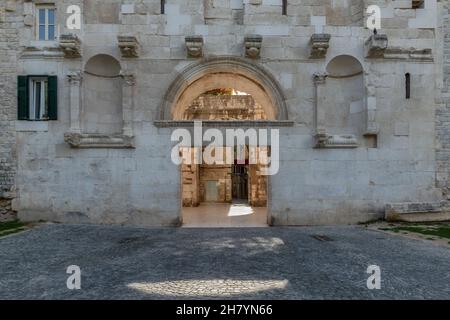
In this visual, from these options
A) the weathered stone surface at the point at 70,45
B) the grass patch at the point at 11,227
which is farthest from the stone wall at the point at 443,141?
the grass patch at the point at 11,227

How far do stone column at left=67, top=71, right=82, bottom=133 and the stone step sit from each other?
1106cm

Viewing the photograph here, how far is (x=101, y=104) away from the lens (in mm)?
10898

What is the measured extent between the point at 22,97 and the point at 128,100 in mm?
3649

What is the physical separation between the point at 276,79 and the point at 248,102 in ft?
33.9

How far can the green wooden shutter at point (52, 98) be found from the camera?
10273 mm

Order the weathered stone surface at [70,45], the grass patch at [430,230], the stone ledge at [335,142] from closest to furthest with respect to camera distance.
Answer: the grass patch at [430,230] → the weathered stone surface at [70,45] → the stone ledge at [335,142]

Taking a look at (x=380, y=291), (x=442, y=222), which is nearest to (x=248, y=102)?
(x=442, y=222)

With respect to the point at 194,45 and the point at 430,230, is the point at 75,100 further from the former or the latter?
the point at 430,230

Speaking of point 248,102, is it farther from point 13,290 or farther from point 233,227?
point 13,290

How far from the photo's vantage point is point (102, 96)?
1094 centimetres

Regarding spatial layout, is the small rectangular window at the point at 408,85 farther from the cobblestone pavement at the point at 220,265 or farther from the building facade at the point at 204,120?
the cobblestone pavement at the point at 220,265

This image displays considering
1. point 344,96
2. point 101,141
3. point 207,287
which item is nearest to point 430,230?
point 344,96

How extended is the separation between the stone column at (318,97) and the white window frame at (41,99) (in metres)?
9.39

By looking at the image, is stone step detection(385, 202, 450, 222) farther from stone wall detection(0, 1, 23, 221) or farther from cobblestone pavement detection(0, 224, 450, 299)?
stone wall detection(0, 1, 23, 221)
